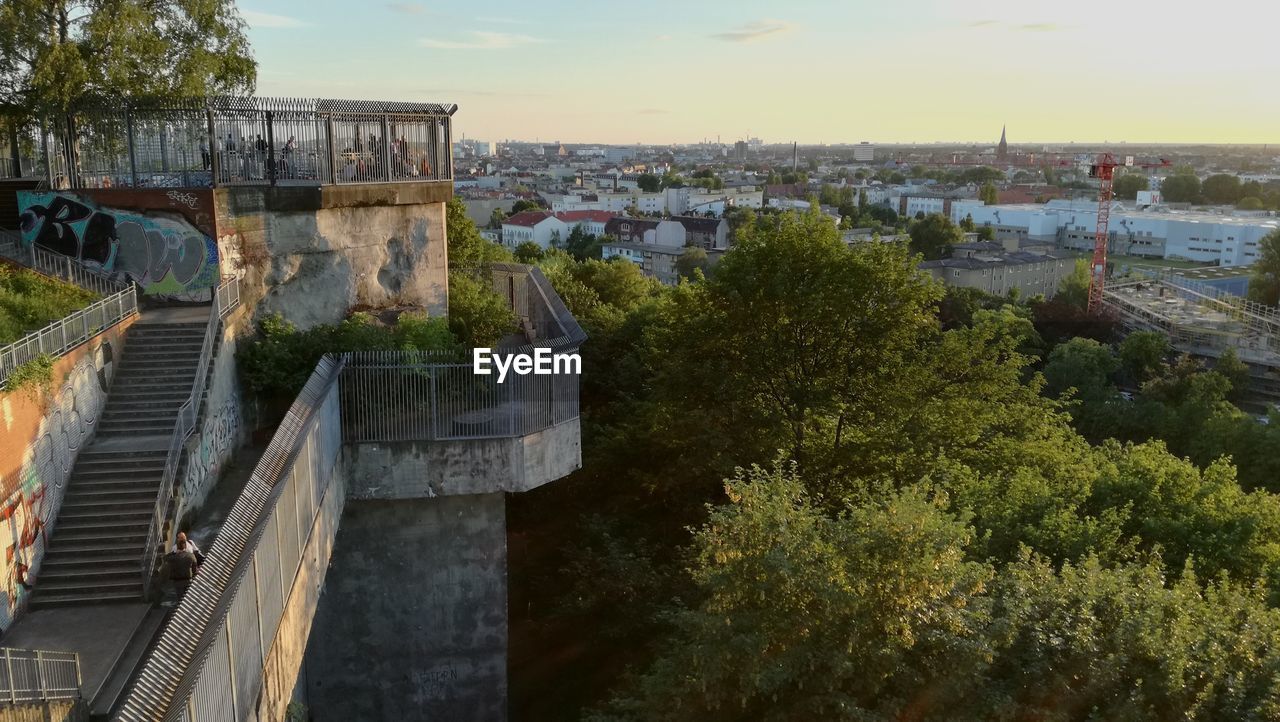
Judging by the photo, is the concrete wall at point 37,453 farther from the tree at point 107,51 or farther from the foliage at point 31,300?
the tree at point 107,51

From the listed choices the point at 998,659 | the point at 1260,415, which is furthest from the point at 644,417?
the point at 1260,415

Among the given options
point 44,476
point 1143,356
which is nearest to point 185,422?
point 44,476

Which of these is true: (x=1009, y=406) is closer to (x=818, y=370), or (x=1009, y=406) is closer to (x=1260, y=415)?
(x=818, y=370)

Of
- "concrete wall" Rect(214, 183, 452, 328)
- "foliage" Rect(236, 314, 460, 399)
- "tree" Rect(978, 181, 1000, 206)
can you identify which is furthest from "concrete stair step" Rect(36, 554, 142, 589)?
"tree" Rect(978, 181, 1000, 206)


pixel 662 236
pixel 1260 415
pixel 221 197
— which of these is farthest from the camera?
pixel 662 236

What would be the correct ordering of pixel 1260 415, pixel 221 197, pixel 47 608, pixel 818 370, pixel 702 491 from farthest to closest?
1. pixel 1260 415
2. pixel 702 491
3. pixel 818 370
4. pixel 221 197
5. pixel 47 608

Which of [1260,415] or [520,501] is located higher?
[520,501]
